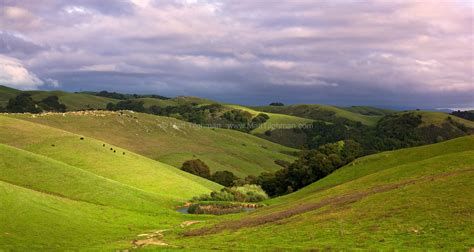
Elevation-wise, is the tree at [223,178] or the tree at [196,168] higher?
the tree at [196,168]

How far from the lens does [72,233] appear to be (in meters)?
41.0

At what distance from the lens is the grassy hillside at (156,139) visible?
14938cm

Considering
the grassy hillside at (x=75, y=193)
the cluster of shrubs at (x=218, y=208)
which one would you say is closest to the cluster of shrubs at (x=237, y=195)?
the grassy hillside at (x=75, y=193)

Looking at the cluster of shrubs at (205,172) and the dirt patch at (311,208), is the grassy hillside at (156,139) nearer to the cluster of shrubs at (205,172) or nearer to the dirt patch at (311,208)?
the cluster of shrubs at (205,172)

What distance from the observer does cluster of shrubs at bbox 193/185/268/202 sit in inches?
3497

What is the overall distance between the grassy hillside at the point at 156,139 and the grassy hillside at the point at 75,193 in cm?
3834

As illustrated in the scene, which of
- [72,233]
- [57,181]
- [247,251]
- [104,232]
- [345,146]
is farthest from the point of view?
[345,146]

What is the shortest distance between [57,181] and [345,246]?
156ft

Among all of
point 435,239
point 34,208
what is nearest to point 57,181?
point 34,208

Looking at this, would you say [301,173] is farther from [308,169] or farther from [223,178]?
[223,178]

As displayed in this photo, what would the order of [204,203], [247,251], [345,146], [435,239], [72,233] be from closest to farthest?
[435,239], [247,251], [72,233], [204,203], [345,146]

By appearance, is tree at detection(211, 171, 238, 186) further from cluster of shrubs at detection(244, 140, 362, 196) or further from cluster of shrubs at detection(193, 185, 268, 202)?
cluster of shrubs at detection(193, 185, 268, 202)

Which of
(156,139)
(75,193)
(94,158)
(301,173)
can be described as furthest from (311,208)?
(156,139)

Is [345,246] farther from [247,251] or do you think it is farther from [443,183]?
[443,183]
